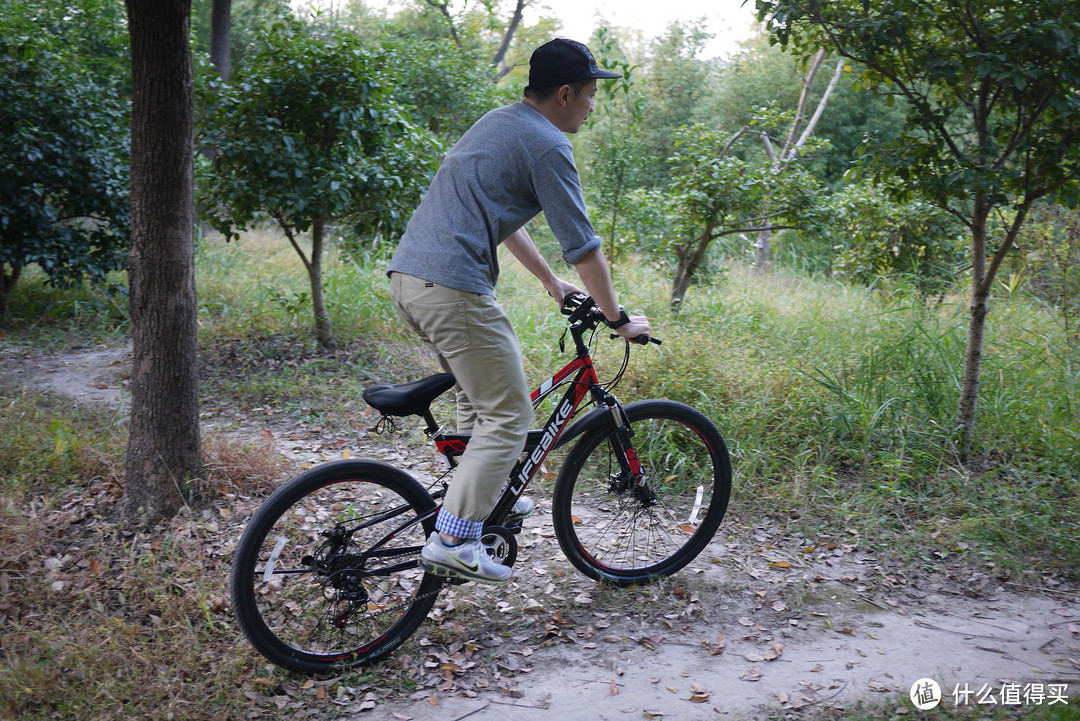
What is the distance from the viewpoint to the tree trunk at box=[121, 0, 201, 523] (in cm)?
359

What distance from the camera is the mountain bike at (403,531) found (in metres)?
2.79

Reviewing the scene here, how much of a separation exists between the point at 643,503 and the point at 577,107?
5.99ft

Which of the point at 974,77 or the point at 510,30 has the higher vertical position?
the point at 510,30

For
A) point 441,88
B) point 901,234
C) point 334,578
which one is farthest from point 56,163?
point 901,234

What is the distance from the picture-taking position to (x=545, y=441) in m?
3.23

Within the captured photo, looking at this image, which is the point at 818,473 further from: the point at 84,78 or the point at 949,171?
the point at 84,78

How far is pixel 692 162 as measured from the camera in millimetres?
6641

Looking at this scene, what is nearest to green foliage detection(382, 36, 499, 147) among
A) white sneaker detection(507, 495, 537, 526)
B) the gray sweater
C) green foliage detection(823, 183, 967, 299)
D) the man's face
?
green foliage detection(823, 183, 967, 299)

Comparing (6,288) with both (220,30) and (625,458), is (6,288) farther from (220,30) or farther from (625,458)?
(220,30)

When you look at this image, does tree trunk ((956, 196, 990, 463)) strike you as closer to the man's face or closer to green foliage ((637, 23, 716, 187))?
the man's face

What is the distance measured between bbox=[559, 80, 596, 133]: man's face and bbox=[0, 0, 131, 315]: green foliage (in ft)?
19.8

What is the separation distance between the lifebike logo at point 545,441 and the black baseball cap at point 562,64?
1.33 metres

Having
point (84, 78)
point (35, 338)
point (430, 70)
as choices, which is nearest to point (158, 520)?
point (35, 338)

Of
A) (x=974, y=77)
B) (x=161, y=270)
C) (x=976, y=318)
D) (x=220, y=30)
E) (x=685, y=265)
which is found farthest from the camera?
(x=220, y=30)
